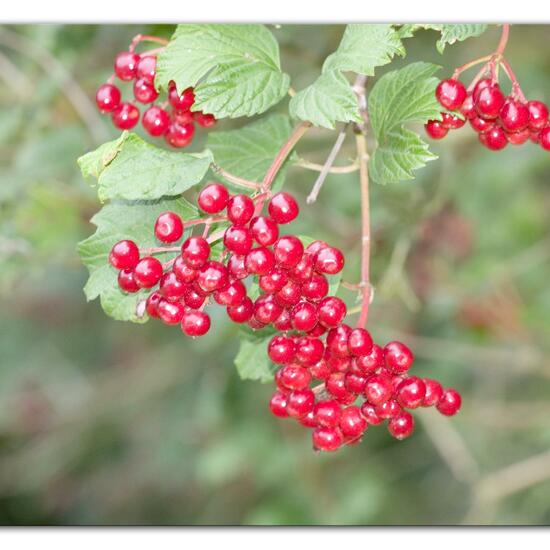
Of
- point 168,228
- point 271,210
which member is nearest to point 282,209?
point 271,210

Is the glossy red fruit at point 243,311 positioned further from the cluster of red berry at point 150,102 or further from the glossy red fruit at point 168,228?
the cluster of red berry at point 150,102

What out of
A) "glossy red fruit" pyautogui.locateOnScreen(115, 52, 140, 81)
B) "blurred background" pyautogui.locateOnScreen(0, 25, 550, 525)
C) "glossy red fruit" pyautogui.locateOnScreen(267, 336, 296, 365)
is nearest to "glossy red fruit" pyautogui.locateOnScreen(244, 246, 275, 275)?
"glossy red fruit" pyautogui.locateOnScreen(267, 336, 296, 365)

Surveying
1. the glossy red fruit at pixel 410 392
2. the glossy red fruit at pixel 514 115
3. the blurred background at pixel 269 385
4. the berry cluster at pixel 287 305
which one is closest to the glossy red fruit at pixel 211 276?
the berry cluster at pixel 287 305

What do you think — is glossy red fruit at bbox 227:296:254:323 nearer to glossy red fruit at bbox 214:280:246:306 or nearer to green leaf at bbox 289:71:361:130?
glossy red fruit at bbox 214:280:246:306

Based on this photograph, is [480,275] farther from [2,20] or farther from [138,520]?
[138,520]

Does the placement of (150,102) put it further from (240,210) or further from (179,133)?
(240,210)
